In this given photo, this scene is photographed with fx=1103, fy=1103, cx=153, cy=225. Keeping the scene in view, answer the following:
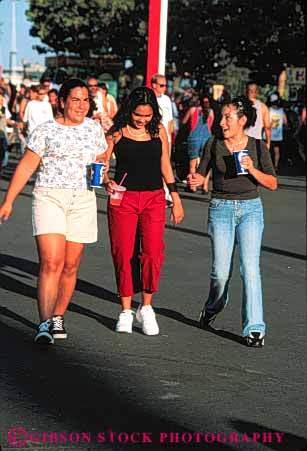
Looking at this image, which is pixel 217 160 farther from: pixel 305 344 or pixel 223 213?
pixel 305 344

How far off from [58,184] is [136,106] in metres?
0.90

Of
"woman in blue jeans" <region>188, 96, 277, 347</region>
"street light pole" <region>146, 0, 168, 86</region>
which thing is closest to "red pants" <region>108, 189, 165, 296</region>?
"woman in blue jeans" <region>188, 96, 277, 347</region>

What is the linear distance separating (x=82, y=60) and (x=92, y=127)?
57502mm

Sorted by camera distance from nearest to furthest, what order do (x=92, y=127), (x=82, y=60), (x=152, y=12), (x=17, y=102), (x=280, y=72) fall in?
(x=92, y=127), (x=152, y=12), (x=17, y=102), (x=280, y=72), (x=82, y=60)

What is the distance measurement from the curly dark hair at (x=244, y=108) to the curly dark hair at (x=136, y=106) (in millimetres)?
530

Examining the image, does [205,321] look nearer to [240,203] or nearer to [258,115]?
[240,203]

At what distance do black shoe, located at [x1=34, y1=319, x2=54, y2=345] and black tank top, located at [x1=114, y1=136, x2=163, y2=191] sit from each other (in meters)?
1.22

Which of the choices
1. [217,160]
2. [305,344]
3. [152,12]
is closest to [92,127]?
[217,160]

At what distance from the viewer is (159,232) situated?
324 inches

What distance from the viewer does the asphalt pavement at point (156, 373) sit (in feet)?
18.1

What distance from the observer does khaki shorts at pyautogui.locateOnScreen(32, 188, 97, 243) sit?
7.52 m

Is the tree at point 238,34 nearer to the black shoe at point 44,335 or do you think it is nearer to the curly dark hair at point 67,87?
the curly dark hair at point 67,87

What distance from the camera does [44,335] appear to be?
24.7 ft

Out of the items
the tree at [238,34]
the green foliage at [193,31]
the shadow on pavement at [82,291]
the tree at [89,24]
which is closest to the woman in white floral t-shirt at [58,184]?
the shadow on pavement at [82,291]
